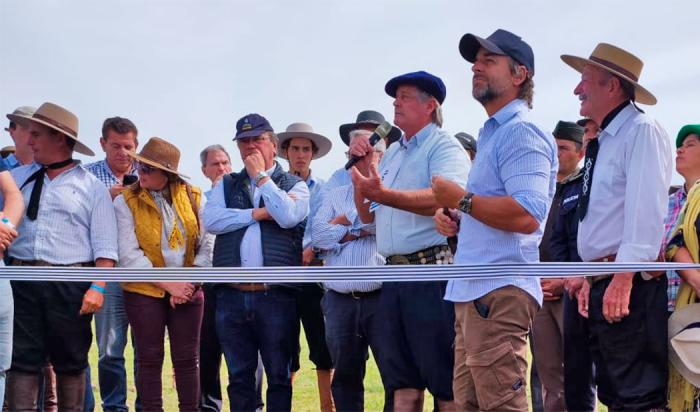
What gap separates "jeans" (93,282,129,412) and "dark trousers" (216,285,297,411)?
2.70 ft

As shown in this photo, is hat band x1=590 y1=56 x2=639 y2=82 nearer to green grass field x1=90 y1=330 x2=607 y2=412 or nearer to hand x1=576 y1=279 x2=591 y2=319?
hand x1=576 y1=279 x2=591 y2=319

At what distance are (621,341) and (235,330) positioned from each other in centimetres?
267

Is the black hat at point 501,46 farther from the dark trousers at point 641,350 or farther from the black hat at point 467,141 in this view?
the black hat at point 467,141

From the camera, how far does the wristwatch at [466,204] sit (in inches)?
148

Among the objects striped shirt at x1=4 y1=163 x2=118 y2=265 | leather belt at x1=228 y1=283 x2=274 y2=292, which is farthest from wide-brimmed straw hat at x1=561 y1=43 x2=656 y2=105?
striped shirt at x1=4 y1=163 x2=118 y2=265

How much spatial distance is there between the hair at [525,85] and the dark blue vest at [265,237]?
2229 mm

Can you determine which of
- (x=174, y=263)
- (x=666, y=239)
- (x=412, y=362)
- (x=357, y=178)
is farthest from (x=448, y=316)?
(x=174, y=263)

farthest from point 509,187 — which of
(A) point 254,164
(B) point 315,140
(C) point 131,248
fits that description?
(B) point 315,140

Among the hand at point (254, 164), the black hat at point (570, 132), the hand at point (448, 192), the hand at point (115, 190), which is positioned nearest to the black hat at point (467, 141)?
the black hat at point (570, 132)

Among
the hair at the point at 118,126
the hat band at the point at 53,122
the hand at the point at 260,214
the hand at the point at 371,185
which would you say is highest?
the hair at the point at 118,126

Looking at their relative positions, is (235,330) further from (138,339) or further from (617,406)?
(617,406)

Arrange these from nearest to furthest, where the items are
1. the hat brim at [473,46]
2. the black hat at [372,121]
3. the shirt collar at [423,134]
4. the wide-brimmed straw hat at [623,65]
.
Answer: the hat brim at [473,46] < the wide-brimmed straw hat at [623,65] < the shirt collar at [423,134] < the black hat at [372,121]

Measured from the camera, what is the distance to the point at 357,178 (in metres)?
4.43

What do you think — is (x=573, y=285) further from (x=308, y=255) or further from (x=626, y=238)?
(x=308, y=255)
